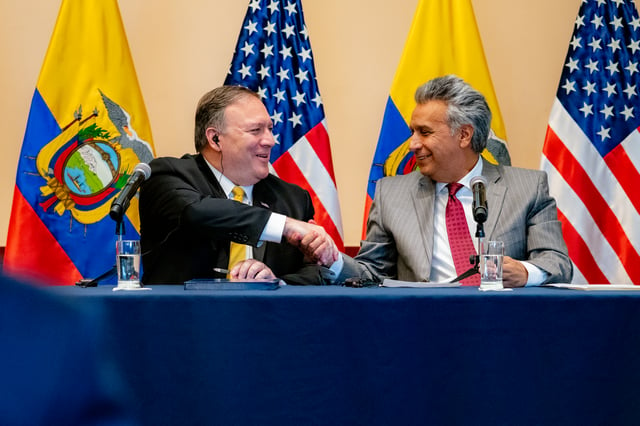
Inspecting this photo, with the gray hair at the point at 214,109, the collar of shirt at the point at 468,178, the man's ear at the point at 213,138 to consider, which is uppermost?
the gray hair at the point at 214,109

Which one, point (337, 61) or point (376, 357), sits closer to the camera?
point (376, 357)

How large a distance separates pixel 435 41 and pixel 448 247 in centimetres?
136

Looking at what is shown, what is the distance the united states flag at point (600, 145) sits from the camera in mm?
3602

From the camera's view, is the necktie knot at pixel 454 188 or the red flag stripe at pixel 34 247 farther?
the red flag stripe at pixel 34 247

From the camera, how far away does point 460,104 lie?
305 cm

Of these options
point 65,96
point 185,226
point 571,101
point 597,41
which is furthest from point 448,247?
point 65,96

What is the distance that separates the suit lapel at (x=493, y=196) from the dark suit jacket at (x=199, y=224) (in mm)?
668

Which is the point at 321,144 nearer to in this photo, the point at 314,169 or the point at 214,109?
the point at 314,169

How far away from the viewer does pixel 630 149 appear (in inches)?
146

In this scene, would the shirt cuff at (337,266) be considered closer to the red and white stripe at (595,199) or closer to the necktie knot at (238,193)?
the necktie knot at (238,193)

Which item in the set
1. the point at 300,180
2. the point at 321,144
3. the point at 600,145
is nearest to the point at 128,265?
the point at 300,180

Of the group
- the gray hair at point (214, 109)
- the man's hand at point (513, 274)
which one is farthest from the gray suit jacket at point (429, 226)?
the gray hair at point (214, 109)

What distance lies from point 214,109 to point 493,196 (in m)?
1.14

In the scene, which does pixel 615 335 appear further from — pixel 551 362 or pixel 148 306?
pixel 148 306
